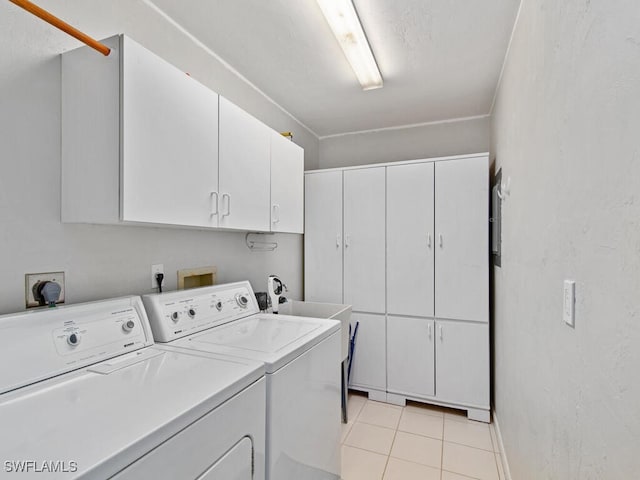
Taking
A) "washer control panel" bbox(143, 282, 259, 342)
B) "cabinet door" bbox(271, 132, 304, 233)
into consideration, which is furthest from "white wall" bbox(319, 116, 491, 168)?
"washer control panel" bbox(143, 282, 259, 342)

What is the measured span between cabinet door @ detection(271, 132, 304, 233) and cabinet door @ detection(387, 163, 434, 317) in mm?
941

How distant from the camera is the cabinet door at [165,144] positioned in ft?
4.09

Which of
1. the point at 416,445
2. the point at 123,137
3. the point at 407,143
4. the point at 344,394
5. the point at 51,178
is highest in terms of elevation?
the point at 407,143

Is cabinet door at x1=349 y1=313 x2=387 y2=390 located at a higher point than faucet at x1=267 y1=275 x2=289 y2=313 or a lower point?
lower

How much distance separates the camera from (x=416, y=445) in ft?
7.81

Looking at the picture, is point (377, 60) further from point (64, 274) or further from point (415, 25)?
point (64, 274)

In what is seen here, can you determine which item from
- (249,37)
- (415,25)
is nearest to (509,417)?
(415,25)

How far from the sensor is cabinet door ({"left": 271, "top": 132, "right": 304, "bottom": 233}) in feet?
7.28

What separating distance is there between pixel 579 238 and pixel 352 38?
1664 mm

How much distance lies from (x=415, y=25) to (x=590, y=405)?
1.97 meters

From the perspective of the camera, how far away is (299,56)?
224 centimetres

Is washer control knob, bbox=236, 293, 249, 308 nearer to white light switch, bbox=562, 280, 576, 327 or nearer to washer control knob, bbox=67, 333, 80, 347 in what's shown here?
washer control knob, bbox=67, 333, 80, 347

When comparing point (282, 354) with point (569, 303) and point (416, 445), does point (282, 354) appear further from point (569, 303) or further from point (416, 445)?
point (416, 445)

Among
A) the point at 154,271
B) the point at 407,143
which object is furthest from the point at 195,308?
the point at 407,143
